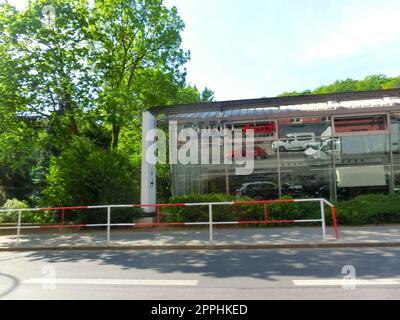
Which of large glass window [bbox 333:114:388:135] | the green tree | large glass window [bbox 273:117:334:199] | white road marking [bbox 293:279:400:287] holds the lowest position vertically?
white road marking [bbox 293:279:400:287]

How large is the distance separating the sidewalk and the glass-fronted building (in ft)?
12.7

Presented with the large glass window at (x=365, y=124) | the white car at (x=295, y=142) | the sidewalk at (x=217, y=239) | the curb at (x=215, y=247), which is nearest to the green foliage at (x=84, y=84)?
the sidewalk at (x=217, y=239)

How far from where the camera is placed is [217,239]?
11.4 meters

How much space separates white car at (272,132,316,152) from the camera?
16.8 metres

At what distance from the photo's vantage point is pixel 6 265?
30.1ft

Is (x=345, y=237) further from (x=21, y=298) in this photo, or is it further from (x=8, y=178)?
(x=8, y=178)

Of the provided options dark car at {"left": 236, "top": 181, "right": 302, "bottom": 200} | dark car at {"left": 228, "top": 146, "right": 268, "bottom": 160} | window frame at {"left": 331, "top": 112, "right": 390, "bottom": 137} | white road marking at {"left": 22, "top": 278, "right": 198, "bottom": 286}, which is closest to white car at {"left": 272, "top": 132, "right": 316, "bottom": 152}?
dark car at {"left": 228, "top": 146, "right": 268, "bottom": 160}

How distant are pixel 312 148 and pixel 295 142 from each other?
89 cm

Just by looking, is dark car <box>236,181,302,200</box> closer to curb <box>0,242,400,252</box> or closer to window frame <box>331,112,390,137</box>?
window frame <box>331,112,390,137</box>

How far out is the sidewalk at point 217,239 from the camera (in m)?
10.2

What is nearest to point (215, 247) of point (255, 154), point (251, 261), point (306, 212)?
point (251, 261)

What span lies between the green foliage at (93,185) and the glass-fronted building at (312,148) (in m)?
2.93

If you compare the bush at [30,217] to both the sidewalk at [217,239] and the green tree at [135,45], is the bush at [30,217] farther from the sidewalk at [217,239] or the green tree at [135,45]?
the green tree at [135,45]

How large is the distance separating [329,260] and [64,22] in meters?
15.9
